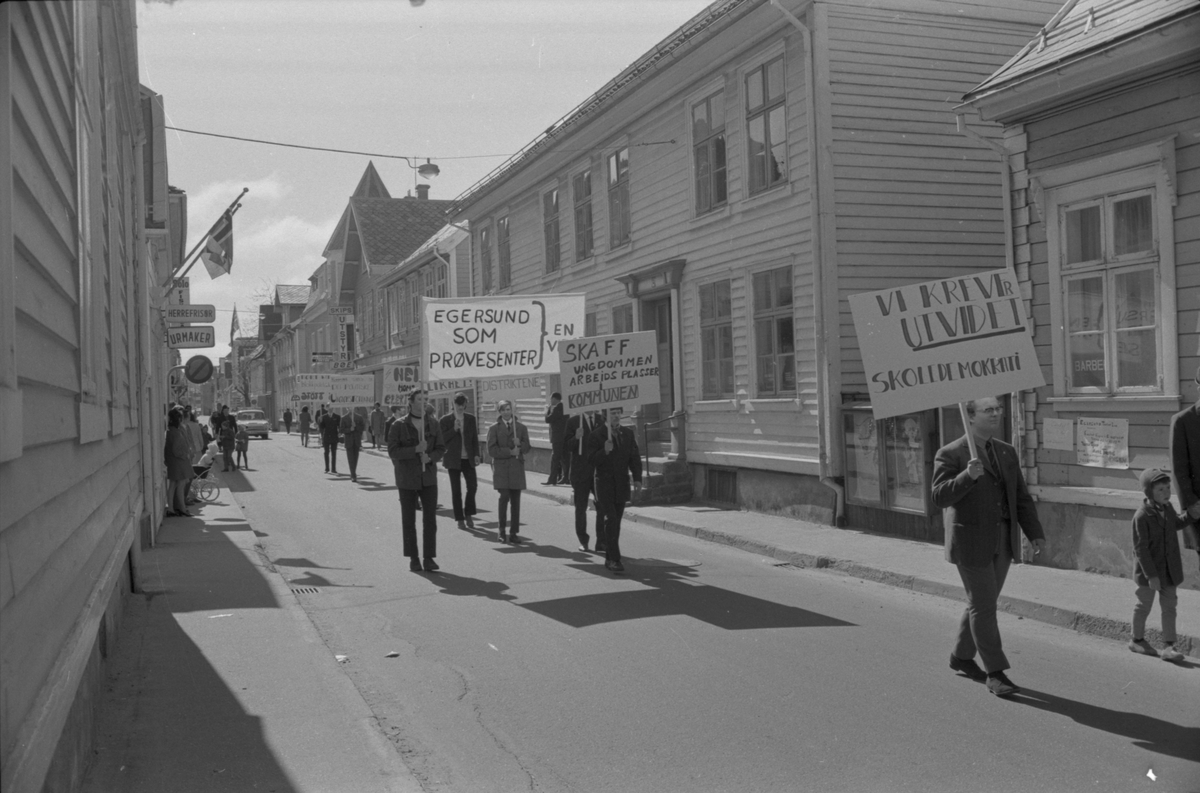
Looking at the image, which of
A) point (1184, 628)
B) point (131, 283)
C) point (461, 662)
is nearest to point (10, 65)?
point (461, 662)

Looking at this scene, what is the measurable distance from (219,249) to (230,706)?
56.0 feet

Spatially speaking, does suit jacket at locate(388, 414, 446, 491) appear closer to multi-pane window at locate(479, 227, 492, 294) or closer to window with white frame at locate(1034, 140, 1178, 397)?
window with white frame at locate(1034, 140, 1178, 397)

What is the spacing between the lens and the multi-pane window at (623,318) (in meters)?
21.7

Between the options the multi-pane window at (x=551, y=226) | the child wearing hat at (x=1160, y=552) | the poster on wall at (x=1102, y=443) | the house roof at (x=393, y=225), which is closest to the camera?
the child wearing hat at (x=1160, y=552)

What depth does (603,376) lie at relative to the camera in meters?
13.7

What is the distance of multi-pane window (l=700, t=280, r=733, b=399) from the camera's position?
1788cm

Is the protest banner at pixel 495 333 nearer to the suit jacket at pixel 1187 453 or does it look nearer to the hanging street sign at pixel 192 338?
the hanging street sign at pixel 192 338

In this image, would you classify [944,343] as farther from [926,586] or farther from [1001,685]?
Result: [926,586]

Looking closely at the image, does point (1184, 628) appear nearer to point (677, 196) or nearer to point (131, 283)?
point (131, 283)

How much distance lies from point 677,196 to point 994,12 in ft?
18.8

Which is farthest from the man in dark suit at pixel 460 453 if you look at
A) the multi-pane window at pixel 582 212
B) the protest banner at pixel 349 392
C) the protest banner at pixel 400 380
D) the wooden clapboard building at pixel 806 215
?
the protest banner at pixel 349 392

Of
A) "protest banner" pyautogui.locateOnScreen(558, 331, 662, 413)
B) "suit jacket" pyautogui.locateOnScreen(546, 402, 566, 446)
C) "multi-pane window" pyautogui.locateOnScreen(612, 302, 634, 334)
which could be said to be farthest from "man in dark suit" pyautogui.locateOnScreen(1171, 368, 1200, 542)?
"suit jacket" pyautogui.locateOnScreen(546, 402, 566, 446)

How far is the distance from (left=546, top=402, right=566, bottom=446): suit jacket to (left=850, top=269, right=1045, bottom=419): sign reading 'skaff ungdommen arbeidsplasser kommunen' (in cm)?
1372

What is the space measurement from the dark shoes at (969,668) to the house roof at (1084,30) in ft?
20.2
